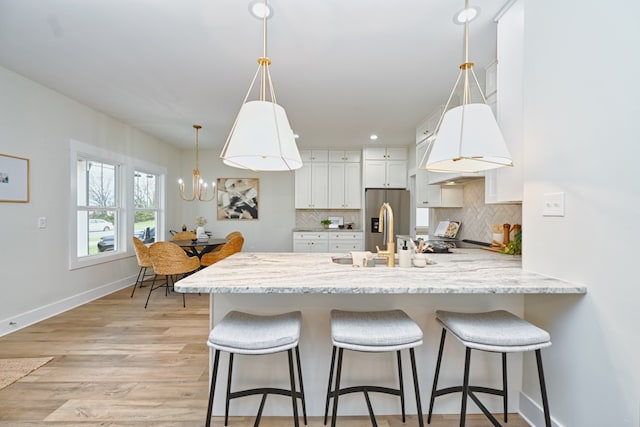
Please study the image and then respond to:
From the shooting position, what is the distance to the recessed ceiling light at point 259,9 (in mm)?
1729

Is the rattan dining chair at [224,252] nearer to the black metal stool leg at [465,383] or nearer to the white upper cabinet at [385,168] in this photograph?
the white upper cabinet at [385,168]

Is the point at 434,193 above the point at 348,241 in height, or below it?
above

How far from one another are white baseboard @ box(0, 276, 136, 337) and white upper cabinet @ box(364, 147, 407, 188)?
4.31 m

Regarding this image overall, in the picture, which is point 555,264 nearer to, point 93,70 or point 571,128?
point 571,128

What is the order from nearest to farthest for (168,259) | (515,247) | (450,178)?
(515,247), (450,178), (168,259)

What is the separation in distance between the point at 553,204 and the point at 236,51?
233 cm

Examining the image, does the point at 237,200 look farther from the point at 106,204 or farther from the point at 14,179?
the point at 14,179

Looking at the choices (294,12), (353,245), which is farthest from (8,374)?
(353,245)

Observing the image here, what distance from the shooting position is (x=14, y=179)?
272 centimetres

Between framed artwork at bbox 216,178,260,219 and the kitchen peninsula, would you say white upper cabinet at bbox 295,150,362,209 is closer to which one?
framed artwork at bbox 216,178,260,219

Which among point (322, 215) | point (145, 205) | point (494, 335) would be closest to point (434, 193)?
point (322, 215)

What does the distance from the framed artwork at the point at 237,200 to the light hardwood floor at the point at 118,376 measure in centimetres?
280

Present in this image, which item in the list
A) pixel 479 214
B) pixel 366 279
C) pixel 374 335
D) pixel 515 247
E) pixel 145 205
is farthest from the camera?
pixel 145 205

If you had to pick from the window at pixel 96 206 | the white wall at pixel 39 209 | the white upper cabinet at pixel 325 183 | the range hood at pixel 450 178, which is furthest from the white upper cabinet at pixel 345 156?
the white wall at pixel 39 209
